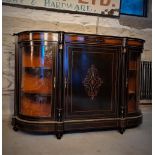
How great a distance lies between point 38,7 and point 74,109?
6.03 ft

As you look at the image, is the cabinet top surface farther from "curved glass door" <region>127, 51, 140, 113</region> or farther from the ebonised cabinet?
"curved glass door" <region>127, 51, 140, 113</region>

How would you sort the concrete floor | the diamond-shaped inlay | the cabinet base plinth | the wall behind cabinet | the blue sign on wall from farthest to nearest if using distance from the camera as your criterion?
the blue sign on wall, the wall behind cabinet, the diamond-shaped inlay, the cabinet base plinth, the concrete floor

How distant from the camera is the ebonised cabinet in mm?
2840

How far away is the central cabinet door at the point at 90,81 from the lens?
2895mm

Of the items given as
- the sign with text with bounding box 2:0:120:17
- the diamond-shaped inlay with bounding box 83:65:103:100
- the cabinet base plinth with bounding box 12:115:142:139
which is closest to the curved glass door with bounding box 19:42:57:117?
the cabinet base plinth with bounding box 12:115:142:139

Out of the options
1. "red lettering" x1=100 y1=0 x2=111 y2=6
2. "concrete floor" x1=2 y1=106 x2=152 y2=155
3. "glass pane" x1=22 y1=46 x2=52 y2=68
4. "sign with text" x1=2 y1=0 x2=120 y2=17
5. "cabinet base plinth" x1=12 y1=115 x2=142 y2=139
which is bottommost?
"concrete floor" x1=2 y1=106 x2=152 y2=155

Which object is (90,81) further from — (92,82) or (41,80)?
(41,80)

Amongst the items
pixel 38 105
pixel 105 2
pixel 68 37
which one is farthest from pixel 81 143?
pixel 105 2

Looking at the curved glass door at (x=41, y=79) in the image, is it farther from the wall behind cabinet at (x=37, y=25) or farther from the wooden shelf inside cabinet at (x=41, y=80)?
the wall behind cabinet at (x=37, y=25)

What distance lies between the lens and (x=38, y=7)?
3.66 meters

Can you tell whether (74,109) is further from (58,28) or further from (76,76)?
(58,28)

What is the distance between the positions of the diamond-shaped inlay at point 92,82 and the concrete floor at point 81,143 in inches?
22.4

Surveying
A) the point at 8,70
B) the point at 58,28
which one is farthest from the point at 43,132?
the point at 58,28

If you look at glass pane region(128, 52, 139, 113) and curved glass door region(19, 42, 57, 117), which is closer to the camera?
curved glass door region(19, 42, 57, 117)
